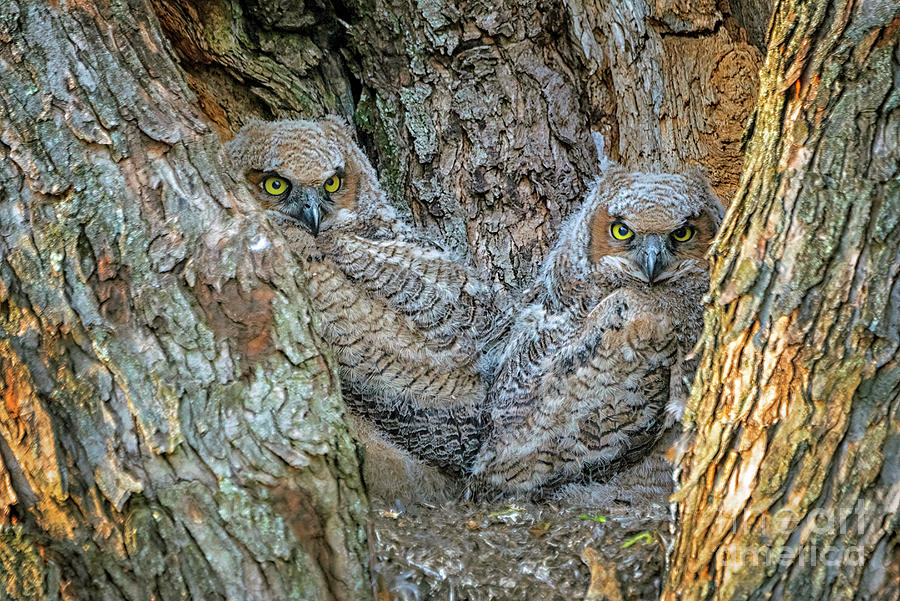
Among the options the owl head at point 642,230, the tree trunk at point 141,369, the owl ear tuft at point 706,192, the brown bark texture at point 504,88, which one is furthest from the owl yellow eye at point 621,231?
the tree trunk at point 141,369

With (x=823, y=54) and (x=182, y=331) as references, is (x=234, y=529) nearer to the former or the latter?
(x=182, y=331)

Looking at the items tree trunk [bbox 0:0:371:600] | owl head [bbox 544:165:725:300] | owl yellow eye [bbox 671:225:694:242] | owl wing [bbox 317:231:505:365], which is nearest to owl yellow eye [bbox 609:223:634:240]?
owl head [bbox 544:165:725:300]

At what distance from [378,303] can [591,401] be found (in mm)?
901

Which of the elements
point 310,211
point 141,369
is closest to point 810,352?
point 141,369

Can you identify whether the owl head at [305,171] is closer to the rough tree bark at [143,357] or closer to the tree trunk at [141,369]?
the rough tree bark at [143,357]

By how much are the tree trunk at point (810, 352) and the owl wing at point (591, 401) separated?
126 cm

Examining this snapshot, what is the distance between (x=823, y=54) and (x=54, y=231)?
5.67 feet

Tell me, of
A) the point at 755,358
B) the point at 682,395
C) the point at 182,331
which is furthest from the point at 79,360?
the point at 682,395

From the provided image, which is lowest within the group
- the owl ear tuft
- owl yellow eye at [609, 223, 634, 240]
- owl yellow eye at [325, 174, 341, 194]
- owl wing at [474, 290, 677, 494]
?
owl wing at [474, 290, 677, 494]

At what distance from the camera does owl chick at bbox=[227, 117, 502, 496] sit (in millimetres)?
3193

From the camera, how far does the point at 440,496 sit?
3.35 meters

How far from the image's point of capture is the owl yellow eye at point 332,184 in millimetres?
3346

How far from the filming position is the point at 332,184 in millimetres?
3363

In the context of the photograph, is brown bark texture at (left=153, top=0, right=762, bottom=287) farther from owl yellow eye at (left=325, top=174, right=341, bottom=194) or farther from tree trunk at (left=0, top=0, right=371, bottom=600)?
tree trunk at (left=0, top=0, right=371, bottom=600)
